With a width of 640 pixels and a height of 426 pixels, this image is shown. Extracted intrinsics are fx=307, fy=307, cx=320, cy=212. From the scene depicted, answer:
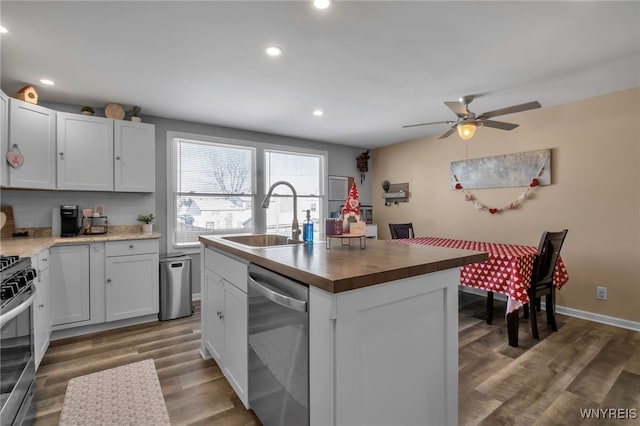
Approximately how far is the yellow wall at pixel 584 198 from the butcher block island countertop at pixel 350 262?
108 inches

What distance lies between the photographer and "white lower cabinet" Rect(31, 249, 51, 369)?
2.18 meters

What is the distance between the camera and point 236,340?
1859 mm

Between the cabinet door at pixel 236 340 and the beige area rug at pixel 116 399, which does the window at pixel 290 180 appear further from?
the beige area rug at pixel 116 399

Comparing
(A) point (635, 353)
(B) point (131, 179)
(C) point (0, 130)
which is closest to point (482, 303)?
(A) point (635, 353)

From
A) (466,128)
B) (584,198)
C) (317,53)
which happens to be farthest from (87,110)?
(584,198)

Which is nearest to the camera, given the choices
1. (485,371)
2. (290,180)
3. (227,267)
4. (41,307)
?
(227,267)

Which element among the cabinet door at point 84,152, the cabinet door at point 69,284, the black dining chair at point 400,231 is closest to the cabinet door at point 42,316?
the cabinet door at point 69,284

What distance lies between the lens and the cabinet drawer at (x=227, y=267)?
1.75m

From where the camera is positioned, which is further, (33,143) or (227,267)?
(33,143)

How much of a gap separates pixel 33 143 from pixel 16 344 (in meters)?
2.20

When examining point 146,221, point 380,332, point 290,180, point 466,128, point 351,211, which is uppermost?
point 466,128

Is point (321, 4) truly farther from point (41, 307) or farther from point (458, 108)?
point (41, 307)

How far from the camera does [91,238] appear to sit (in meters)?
3.01

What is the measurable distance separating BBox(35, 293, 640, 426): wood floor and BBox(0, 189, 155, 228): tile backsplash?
1.28 m
